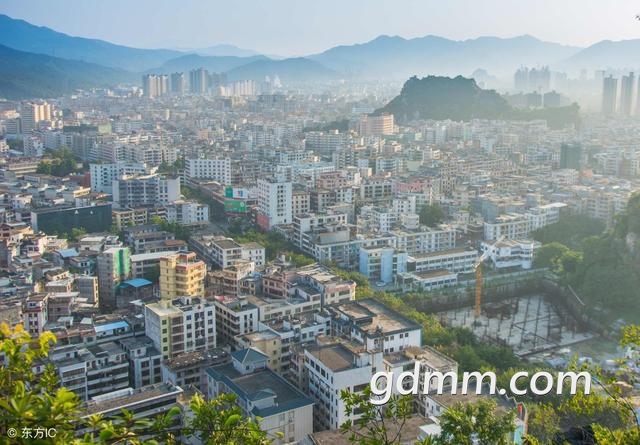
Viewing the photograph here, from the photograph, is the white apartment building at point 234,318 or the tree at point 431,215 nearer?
the white apartment building at point 234,318

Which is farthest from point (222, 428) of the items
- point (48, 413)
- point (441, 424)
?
point (441, 424)

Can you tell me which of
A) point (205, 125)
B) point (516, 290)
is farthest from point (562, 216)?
point (205, 125)

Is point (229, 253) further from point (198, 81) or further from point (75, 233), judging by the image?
point (198, 81)

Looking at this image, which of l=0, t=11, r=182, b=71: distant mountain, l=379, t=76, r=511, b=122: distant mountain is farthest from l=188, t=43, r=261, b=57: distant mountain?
l=379, t=76, r=511, b=122: distant mountain

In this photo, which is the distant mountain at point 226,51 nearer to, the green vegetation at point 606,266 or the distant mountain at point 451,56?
the distant mountain at point 451,56

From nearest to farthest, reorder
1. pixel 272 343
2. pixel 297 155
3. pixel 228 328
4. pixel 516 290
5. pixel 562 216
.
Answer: pixel 272 343 → pixel 228 328 → pixel 516 290 → pixel 562 216 → pixel 297 155

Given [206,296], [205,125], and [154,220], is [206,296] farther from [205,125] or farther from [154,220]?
[205,125]

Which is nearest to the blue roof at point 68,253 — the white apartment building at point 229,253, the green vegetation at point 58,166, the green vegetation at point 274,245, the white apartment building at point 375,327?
the white apartment building at point 229,253

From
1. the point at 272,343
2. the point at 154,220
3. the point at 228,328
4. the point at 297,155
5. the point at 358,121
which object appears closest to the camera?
the point at 272,343
